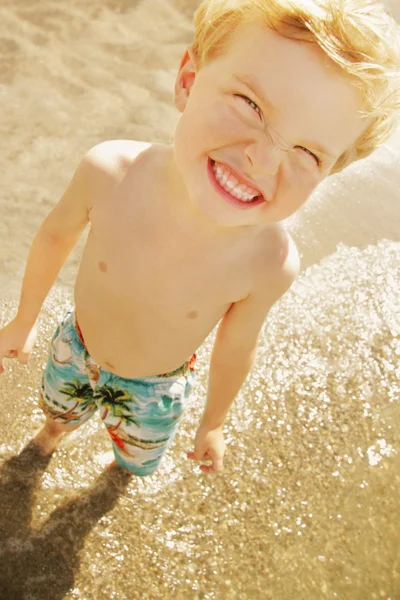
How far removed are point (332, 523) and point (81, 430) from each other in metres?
0.89

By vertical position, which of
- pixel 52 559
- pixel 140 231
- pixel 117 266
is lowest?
pixel 52 559

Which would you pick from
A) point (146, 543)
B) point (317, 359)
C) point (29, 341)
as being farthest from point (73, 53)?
point (146, 543)

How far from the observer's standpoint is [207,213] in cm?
142

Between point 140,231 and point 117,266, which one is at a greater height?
point 140,231

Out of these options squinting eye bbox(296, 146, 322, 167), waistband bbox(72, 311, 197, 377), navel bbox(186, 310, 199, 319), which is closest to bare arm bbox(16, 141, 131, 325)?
waistband bbox(72, 311, 197, 377)

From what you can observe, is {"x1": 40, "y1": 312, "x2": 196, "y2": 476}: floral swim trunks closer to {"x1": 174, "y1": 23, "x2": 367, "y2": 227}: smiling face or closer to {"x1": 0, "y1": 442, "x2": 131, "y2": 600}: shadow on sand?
{"x1": 0, "y1": 442, "x2": 131, "y2": 600}: shadow on sand

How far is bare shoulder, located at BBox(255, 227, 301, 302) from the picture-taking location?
1.60m

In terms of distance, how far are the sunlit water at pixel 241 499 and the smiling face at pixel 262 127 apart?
3.78 ft

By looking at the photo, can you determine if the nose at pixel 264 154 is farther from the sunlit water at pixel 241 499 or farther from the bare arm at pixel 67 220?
the sunlit water at pixel 241 499

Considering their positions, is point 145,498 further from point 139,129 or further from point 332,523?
point 139,129

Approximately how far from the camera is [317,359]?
2775mm

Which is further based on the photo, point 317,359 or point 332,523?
point 317,359

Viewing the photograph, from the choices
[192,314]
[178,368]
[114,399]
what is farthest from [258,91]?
[114,399]

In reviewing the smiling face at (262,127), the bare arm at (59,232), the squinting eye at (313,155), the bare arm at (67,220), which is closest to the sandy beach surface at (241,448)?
the bare arm at (59,232)
